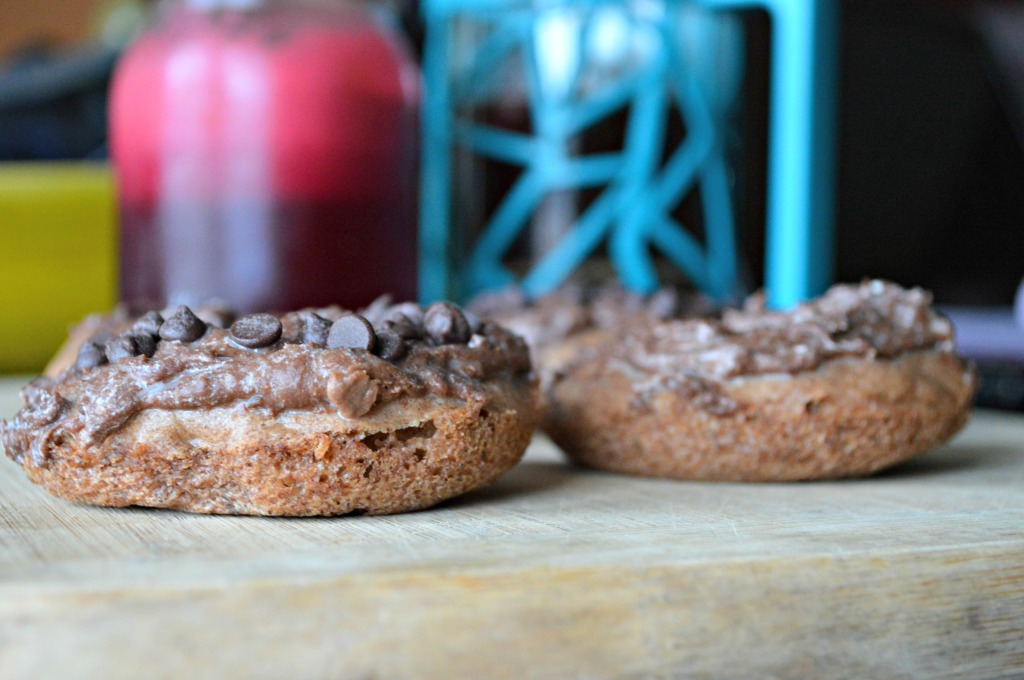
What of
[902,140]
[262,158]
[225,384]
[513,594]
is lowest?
[513,594]

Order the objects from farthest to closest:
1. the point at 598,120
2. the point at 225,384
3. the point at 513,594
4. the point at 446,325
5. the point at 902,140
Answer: the point at 902,140 → the point at 598,120 → the point at 446,325 → the point at 225,384 → the point at 513,594

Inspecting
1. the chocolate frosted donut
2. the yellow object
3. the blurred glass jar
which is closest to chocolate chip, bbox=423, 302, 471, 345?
the chocolate frosted donut

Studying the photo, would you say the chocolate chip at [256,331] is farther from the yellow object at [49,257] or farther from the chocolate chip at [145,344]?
the yellow object at [49,257]

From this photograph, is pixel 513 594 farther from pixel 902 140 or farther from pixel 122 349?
pixel 902 140

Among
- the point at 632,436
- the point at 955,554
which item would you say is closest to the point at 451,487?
the point at 632,436

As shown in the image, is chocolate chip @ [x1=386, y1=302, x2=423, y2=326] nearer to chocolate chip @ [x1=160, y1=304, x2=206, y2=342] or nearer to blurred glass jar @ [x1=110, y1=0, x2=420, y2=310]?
chocolate chip @ [x1=160, y1=304, x2=206, y2=342]

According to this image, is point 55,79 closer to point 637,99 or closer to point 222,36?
point 222,36

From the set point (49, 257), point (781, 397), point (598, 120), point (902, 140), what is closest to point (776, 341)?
point (781, 397)
